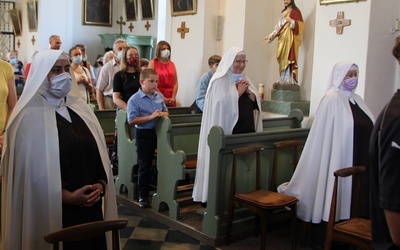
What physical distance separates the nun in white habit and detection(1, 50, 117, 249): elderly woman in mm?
2225

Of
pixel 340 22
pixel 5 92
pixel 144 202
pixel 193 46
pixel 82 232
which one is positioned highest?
pixel 340 22

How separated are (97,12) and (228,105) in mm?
9229

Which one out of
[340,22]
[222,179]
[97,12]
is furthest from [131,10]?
[222,179]

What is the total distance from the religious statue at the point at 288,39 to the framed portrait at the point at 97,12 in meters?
A: 7.08

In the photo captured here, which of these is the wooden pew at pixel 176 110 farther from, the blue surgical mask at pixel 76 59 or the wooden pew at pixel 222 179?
the wooden pew at pixel 222 179

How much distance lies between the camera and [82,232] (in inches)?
83.8

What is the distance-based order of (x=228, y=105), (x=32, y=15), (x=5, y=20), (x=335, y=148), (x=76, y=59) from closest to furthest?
1. (x=335, y=148)
2. (x=228, y=105)
3. (x=76, y=59)
4. (x=32, y=15)
5. (x=5, y=20)

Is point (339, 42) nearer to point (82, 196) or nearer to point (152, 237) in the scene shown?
point (152, 237)

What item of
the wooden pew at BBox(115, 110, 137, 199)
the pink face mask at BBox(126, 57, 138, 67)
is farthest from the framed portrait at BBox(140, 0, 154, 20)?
the wooden pew at BBox(115, 110, 137, 199)

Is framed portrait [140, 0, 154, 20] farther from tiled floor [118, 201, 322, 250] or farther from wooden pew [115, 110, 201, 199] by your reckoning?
tiled floor [118, 201, 322, 250]

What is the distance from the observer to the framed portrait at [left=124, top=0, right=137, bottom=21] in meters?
12.3

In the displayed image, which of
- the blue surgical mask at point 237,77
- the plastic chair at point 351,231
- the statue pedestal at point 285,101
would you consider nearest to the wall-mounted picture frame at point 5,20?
the statue pedestal at point 285,101

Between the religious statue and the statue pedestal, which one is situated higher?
the religious statue

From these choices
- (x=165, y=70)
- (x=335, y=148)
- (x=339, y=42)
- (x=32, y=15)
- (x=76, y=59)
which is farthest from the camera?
(x=32, y=15)
